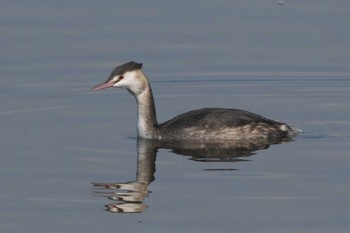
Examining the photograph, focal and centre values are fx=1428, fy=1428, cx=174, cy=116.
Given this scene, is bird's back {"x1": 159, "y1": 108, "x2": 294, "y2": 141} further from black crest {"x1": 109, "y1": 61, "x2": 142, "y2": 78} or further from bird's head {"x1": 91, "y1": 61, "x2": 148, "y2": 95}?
black crest {"x1": 109, "y1": 61, "x2": 142, "y2": 78}

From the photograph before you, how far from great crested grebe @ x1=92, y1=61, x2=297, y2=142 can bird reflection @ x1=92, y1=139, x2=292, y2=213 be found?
0.31ft

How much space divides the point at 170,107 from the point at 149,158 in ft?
8.36

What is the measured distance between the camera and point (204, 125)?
16.3 meters

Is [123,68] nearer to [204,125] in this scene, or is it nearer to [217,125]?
[204,125]

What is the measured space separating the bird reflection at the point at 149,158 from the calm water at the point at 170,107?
41 millimetres

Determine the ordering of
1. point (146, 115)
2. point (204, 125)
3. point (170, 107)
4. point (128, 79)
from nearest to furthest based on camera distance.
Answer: point (204, 125) → point (128, 79) → point (146, 115) → point (170, 107)

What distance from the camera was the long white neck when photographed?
16.4 m

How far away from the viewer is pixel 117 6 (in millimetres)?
21812

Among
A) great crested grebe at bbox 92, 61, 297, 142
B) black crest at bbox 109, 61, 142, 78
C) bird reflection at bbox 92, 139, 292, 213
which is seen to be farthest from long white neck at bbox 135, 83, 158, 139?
black crest at bbox 109, 61, 142, 78

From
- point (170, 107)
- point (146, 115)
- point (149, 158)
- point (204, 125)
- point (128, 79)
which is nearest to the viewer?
point (149, 158)

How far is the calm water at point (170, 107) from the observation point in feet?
41.7

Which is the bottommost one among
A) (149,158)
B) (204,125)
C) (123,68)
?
(149,158)

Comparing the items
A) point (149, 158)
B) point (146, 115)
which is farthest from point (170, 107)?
point (149, 158)


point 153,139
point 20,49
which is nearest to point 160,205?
point 153,139
